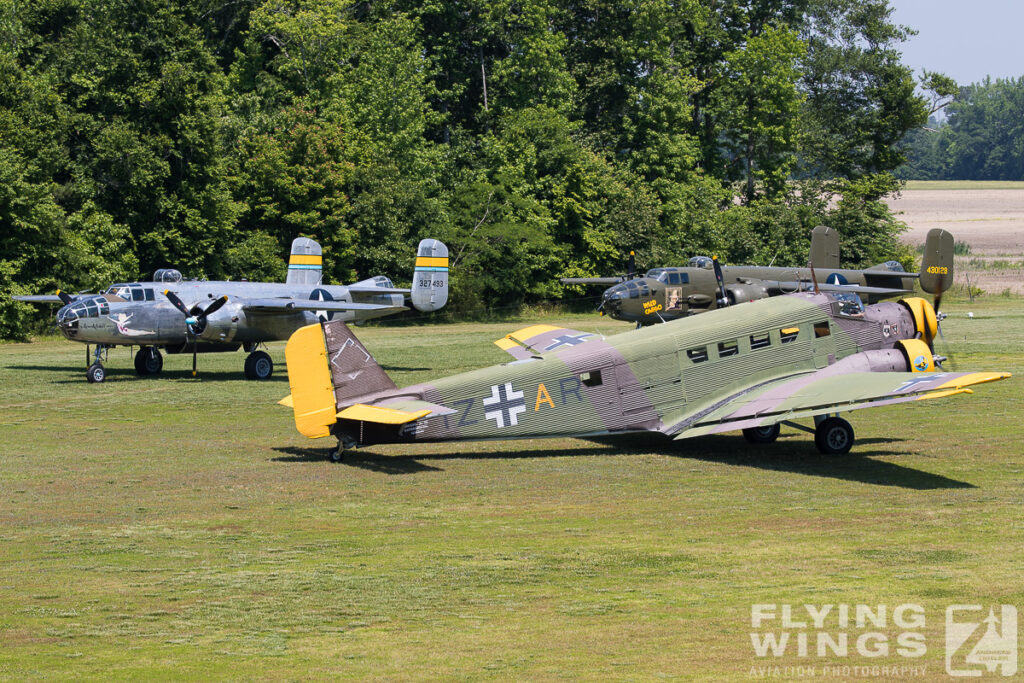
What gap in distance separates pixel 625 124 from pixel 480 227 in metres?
17.7

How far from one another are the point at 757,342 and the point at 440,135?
57.8 m

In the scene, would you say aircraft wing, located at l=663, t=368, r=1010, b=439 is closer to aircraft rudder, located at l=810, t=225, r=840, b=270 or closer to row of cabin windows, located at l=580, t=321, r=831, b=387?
row of cabin windows, located at l=580, t=321, r=831, b=387

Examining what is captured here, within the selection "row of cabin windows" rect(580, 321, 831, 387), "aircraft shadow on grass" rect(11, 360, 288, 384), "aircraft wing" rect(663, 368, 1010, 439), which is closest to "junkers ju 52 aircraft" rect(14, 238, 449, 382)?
"aircraft shadow on grass" rect(11, 360, 288, 384)

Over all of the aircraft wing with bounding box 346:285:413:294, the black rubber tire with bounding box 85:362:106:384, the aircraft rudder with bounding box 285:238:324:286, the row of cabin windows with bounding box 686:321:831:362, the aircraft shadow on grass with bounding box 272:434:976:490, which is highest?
the aircraft rudder with bounding box 285:238:324:286

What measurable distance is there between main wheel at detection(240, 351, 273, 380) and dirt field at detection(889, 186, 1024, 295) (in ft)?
167

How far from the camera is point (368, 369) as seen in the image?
A: 1780cm

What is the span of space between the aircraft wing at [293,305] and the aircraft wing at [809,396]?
16416 mm

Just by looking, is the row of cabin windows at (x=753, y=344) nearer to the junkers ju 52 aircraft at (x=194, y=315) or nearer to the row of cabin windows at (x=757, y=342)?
the row of cabin windows at (x=757, y=342)

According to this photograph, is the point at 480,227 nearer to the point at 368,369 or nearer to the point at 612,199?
the point at 612,199

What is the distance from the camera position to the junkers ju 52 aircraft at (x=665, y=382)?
689 inches

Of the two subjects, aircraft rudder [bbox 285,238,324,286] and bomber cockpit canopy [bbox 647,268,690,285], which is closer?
bomber cockpit canopy [bbox 647,268,690,285]

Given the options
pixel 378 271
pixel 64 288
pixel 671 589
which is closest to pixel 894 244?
pixel 378 271

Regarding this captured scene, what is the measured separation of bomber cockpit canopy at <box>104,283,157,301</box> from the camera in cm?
3203

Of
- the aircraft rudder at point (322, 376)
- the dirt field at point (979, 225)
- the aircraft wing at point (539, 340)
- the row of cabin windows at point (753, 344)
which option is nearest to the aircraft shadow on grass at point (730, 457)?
the aircraft rudder at point (322, 376)
